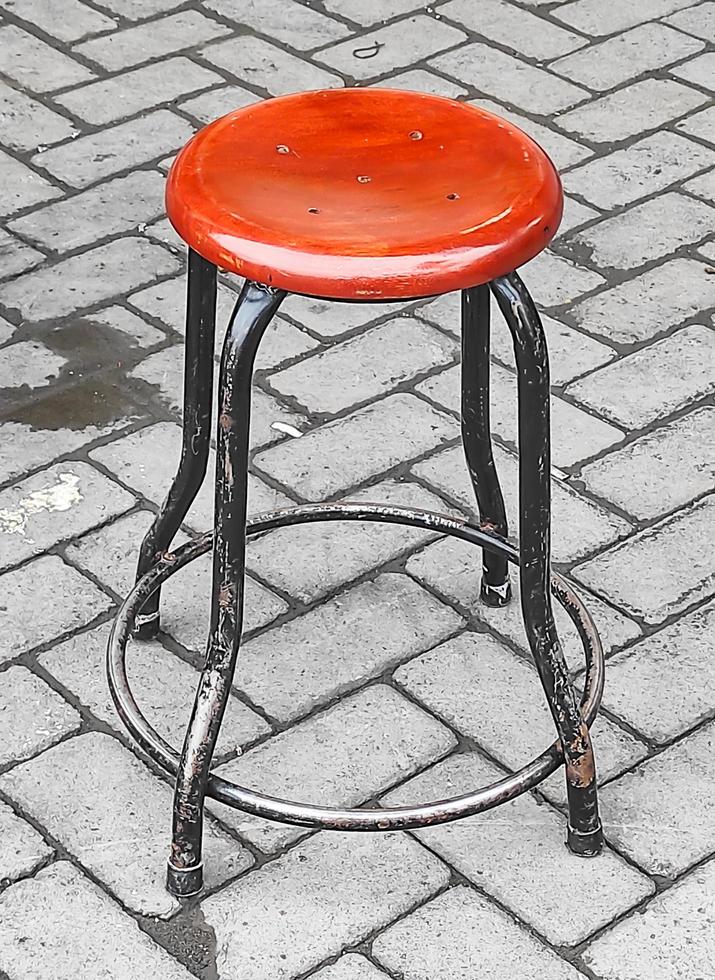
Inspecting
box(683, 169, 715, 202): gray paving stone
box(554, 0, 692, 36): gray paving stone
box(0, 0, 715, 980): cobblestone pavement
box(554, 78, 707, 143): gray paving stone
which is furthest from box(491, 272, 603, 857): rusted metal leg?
box(554, 0, 692, 36): gray paving stone

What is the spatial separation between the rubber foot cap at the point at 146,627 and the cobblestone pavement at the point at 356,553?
2 cm

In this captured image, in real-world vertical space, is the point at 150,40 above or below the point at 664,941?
above

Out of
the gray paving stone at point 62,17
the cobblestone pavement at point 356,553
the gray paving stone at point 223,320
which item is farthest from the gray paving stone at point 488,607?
the gray paving stone at point 62,17

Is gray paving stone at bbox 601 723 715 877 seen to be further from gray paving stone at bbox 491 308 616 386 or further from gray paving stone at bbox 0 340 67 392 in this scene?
gray paving stone at bbox 0 340 67 392

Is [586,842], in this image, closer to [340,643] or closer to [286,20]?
[340,643]

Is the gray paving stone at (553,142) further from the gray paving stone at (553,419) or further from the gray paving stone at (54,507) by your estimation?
the gray paving stone at (54,507)

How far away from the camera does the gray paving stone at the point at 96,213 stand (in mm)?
4035

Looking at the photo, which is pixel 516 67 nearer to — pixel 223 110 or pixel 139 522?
pixel 223 110

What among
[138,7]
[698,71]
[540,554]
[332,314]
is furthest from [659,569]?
[138,7]

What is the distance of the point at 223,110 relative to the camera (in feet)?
14.7

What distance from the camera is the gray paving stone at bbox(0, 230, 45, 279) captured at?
12.9ft

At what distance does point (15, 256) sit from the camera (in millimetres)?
3961

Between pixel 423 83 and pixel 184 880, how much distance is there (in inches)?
109

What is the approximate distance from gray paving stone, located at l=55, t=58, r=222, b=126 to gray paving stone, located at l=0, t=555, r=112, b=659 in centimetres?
178
